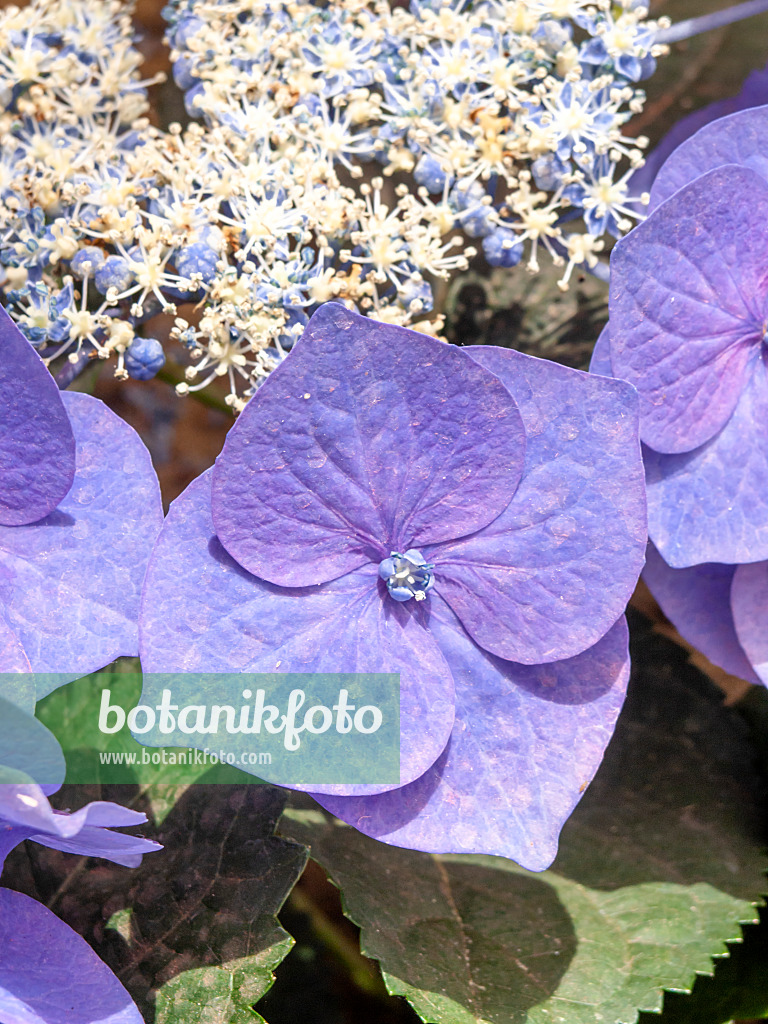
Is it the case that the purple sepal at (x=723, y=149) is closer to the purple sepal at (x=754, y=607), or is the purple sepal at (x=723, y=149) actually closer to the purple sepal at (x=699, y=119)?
the purple sepal at (x=699, y=119)

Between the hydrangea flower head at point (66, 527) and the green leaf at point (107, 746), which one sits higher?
the hydrangea flower head at point (66, 527)

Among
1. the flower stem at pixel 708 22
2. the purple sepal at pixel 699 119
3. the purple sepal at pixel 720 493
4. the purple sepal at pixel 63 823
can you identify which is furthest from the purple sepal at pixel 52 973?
the flower stem at pixel 708 22

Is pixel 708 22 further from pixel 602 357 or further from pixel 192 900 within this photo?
pixel 192 900

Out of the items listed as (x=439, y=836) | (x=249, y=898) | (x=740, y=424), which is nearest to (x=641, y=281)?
(x=740, y=424)

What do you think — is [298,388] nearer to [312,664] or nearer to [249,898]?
[312,664]

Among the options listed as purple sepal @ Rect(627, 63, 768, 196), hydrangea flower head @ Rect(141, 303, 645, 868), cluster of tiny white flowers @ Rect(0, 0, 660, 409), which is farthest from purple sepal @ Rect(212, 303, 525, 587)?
purple sepal @ Rect(627, 63, 768, 196)

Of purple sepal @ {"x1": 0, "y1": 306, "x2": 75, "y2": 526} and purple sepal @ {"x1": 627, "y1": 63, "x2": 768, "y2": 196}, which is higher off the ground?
purple sepal @ {"x1": 627, "y1": 63, "x2": 768, "y2": 196}

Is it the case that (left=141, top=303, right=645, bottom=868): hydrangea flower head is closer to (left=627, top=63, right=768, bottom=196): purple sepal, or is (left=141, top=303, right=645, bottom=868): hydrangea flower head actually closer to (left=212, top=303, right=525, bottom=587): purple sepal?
(left=212, top=303, right=525, bottom=587): purple sepal
